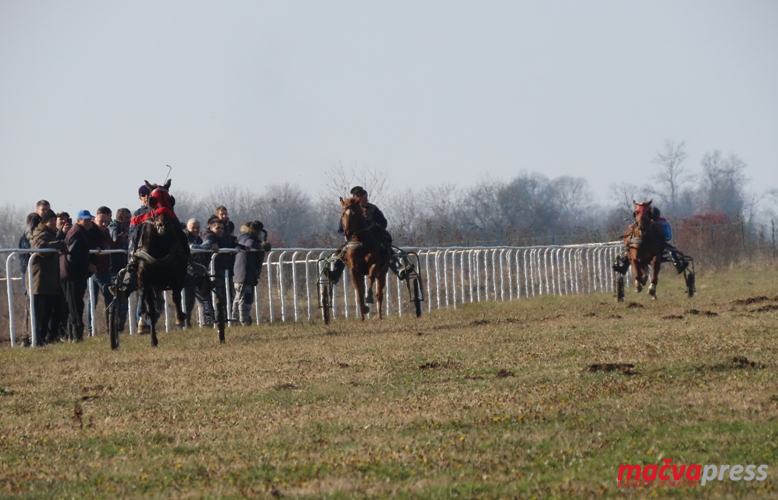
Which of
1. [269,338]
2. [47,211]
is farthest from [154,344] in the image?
[47,211]

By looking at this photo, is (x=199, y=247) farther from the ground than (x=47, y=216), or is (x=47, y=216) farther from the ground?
(x=47, y=216)

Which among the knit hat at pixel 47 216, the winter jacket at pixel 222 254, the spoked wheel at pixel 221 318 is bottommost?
the spoked wheel at pixel 221 318

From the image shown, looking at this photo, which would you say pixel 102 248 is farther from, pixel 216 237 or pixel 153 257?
pixel 153 257

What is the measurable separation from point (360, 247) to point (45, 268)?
15.2ft

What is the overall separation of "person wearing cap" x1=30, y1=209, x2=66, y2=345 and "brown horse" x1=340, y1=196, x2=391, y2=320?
4195 mm

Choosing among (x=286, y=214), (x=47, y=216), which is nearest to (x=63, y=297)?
(x=47, y=216)

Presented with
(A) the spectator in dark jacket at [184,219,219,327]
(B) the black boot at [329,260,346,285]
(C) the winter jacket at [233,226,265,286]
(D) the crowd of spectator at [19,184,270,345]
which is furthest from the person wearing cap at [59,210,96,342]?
(B) the black boot at [329,260,346,285]

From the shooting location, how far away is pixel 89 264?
1622 centimetres

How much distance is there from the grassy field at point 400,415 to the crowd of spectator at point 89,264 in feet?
8.49

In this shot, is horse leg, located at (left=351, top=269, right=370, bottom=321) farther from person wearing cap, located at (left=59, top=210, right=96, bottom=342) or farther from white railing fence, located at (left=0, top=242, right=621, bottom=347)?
person wearing cap, located at (left=59, top=210, right=96, bottom=342)

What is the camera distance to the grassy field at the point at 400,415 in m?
5.62

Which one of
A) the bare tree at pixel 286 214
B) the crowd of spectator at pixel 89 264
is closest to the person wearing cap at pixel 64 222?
the crowd of spectator at pixel 89 264

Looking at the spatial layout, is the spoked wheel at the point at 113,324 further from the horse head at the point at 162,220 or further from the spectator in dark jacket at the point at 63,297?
the spectator in dark jacket at the point at 63,297

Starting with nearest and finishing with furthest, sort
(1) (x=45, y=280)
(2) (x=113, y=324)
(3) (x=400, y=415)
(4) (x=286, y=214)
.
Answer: (3) (x=400, y=415), (2) (x=113, y=324), (1) (x=45, y=280), (4) (x=286, y=214)
